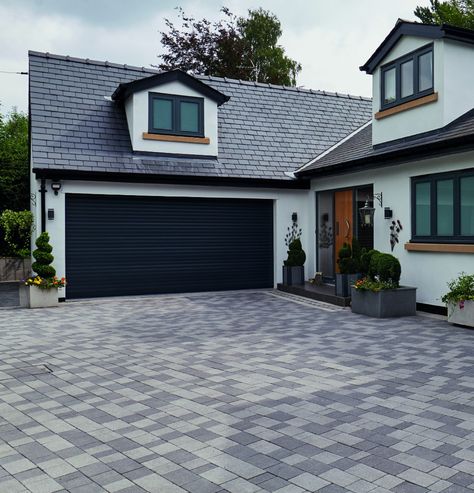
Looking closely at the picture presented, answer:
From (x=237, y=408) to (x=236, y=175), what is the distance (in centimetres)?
941

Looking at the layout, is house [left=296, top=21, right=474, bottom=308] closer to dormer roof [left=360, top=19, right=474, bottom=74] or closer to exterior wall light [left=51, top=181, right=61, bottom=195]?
dormer roof [left=360, top=19, right=474, bottom=74]

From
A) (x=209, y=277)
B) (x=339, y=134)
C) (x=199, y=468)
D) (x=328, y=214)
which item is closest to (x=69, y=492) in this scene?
(x=199, y=468)

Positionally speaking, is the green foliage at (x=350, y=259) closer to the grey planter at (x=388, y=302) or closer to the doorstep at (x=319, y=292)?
the doorstep at (x=319, y=292)

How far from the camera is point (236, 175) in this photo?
13.7 metres

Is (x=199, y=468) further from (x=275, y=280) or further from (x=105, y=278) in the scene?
(x=275, y=280)

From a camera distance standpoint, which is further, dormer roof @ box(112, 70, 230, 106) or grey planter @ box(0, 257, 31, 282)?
grey planter @ box(0, 257, 31, 282)

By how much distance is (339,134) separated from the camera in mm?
16422

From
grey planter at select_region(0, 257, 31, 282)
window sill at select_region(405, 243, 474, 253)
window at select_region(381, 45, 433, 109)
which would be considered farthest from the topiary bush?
grey planter at select_region(0, 257, 31, 282)

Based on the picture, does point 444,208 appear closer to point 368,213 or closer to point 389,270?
point 389,270

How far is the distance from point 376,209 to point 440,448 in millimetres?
8755

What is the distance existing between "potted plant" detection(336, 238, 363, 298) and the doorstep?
0.17 meters

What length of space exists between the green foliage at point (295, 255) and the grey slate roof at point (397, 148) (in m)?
1.85

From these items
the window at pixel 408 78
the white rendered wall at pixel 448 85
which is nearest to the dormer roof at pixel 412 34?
the white rendered wall at pixel 448 85

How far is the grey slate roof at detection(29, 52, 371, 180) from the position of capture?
1266cm
